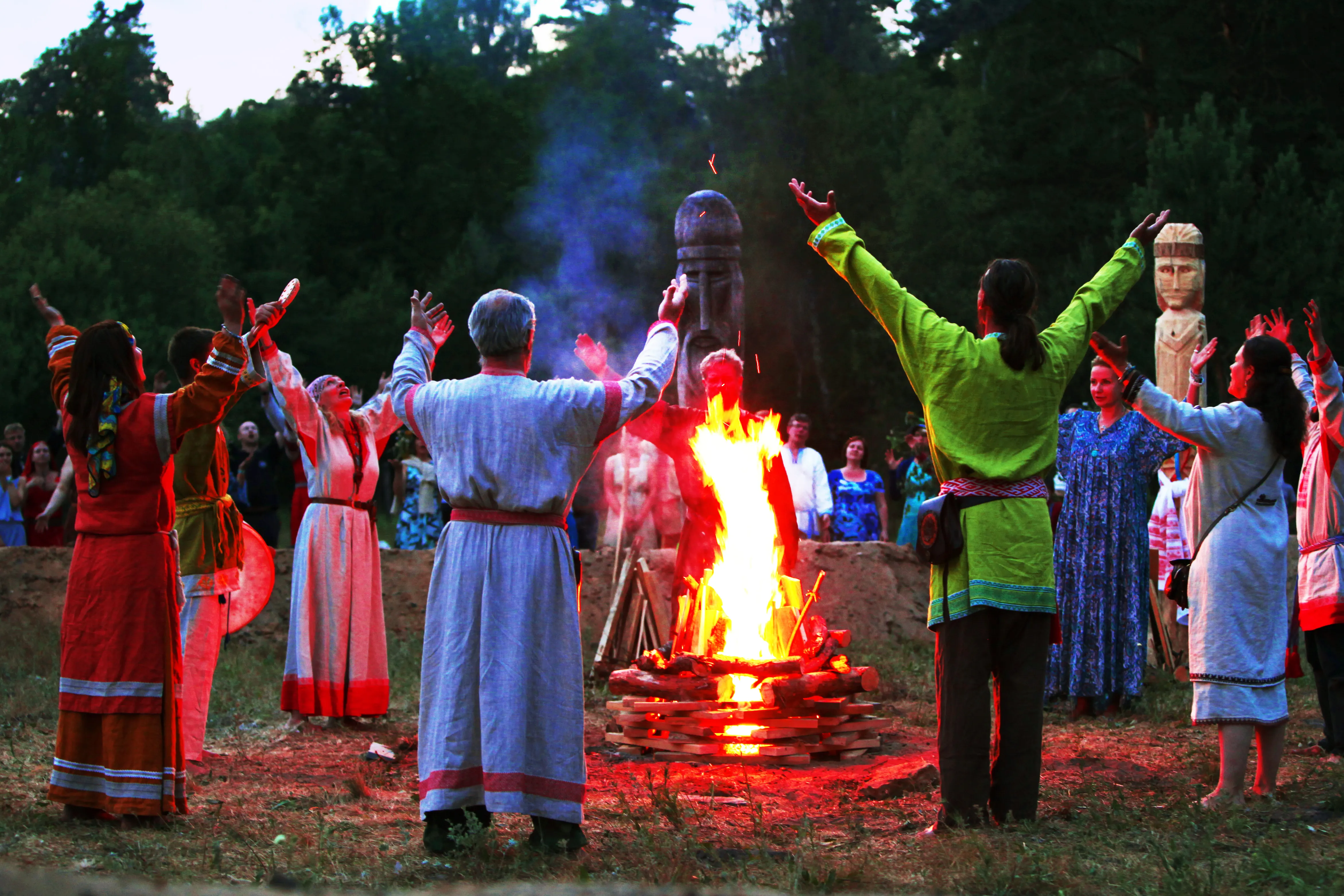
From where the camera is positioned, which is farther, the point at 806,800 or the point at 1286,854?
the point at 806,800

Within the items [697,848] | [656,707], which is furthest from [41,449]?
[697,848]

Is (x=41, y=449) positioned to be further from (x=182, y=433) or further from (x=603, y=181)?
(x=603, y=181)

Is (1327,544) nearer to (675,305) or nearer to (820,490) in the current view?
(675,305)

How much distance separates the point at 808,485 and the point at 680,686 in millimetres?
5548

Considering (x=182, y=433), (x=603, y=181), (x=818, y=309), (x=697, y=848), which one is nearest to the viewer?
(x=697, y=848)

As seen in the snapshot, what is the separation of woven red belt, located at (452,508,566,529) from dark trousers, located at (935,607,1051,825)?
152cm

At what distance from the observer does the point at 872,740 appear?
24.4 ft

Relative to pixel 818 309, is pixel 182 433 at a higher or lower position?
lower

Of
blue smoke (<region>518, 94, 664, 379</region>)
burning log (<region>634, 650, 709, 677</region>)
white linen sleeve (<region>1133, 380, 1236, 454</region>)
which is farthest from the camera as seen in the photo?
blue smoke (<region>518, 94, 664, 379</region>)

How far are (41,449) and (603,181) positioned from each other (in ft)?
77.1

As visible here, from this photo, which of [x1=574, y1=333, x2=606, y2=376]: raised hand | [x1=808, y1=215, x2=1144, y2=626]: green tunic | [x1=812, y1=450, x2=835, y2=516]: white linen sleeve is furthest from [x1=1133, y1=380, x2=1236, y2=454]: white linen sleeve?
[x1=812, y1=450, x2=835, y2=516]: white linen sleeve

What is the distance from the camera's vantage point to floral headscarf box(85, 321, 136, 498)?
546cm

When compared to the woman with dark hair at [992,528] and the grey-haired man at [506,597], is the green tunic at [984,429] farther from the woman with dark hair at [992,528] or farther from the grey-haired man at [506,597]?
the grey-haired man at [506,597]

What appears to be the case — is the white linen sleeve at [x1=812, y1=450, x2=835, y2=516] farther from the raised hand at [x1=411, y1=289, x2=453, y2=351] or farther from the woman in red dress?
the raised hand at [x1=411, y1=289, x2=453, y2=351]
